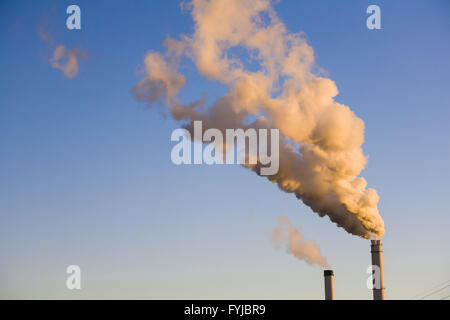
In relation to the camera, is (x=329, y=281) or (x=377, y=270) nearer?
(x=377, y=270)

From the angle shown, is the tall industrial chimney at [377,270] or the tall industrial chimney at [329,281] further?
the tall industrial chimney at [329,281]

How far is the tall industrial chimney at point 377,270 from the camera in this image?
170 ft

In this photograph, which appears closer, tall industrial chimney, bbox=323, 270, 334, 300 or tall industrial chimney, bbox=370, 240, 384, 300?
tall industrial chimney, bbox=370, 240, 384, 300

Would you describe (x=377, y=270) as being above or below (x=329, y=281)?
above

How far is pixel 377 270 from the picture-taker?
173 ft

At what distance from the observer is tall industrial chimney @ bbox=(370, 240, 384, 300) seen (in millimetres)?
51763
